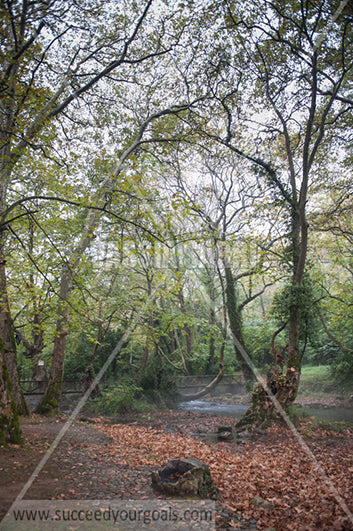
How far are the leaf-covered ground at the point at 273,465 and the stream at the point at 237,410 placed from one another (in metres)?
2.94

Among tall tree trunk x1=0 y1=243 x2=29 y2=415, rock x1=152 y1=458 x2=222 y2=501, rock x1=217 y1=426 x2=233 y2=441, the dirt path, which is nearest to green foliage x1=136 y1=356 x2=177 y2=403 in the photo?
rock x1=217 y1=426 x2=233 y2=441

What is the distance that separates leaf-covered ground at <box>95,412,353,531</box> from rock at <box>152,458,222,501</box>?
295 mm

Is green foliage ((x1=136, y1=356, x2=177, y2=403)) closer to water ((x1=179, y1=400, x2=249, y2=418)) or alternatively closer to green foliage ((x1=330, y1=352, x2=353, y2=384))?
water ((x1=179, y1=400, x2=249, y2=418))

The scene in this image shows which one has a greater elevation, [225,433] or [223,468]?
[223,468]

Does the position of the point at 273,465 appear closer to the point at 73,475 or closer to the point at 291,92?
the point at 73,475

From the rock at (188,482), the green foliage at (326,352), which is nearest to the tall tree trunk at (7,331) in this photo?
the rock at (188,482)

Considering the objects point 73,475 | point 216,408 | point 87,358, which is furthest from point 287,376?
point 87,358

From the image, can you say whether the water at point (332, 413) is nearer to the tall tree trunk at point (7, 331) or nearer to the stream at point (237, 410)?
the stream at point (237, 410)

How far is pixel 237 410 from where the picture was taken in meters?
13.9

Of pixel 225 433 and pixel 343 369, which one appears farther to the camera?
pixel 343 369

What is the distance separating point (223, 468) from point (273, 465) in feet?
3.38

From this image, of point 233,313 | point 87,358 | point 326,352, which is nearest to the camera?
point 87,358

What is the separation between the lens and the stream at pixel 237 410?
11577mm

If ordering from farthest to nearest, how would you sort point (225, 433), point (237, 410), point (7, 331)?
point (237, 410)
point (225, 433)
point (7, 331)
